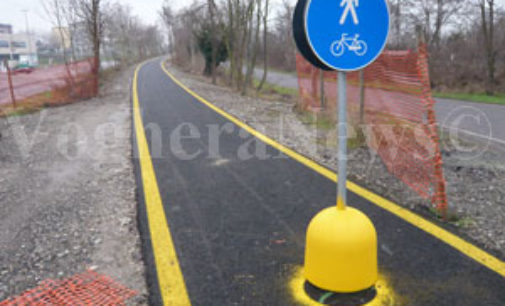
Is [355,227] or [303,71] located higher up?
[303,71]

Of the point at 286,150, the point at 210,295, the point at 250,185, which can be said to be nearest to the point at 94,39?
the point at 286,150

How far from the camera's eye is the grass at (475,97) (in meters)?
16.0

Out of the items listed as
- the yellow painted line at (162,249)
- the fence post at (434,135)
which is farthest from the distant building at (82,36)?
the fence post at (434,135)

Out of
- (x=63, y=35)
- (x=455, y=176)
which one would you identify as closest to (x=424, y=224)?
(x=455, y=176)

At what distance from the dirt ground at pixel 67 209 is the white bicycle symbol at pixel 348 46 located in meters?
2.16

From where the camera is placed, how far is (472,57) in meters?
22.1

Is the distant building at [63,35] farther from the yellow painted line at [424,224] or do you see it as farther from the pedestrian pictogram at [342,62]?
the pedestrian pictogram at [342,62]

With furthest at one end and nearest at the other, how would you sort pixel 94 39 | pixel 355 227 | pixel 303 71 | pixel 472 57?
pixel 472 57
pixel 94 39
pixel 303 71
pixel 355 227

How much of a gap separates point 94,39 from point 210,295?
61.0ft

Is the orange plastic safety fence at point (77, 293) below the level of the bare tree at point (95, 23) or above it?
below

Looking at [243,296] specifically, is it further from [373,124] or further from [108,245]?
[373,124]

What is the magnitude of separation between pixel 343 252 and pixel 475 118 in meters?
10.7

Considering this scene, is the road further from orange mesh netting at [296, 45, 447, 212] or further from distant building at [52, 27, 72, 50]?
orange mesh netting at [296, 45, 447, 212]

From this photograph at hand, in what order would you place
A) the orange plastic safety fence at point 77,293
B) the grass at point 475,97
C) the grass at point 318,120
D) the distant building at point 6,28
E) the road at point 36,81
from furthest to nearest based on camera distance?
the distant building at point 6,28, the road at point 36,81, the grass at point 475,97, the grass at point 318,120, the orange plastic safety fence at point 77,293
